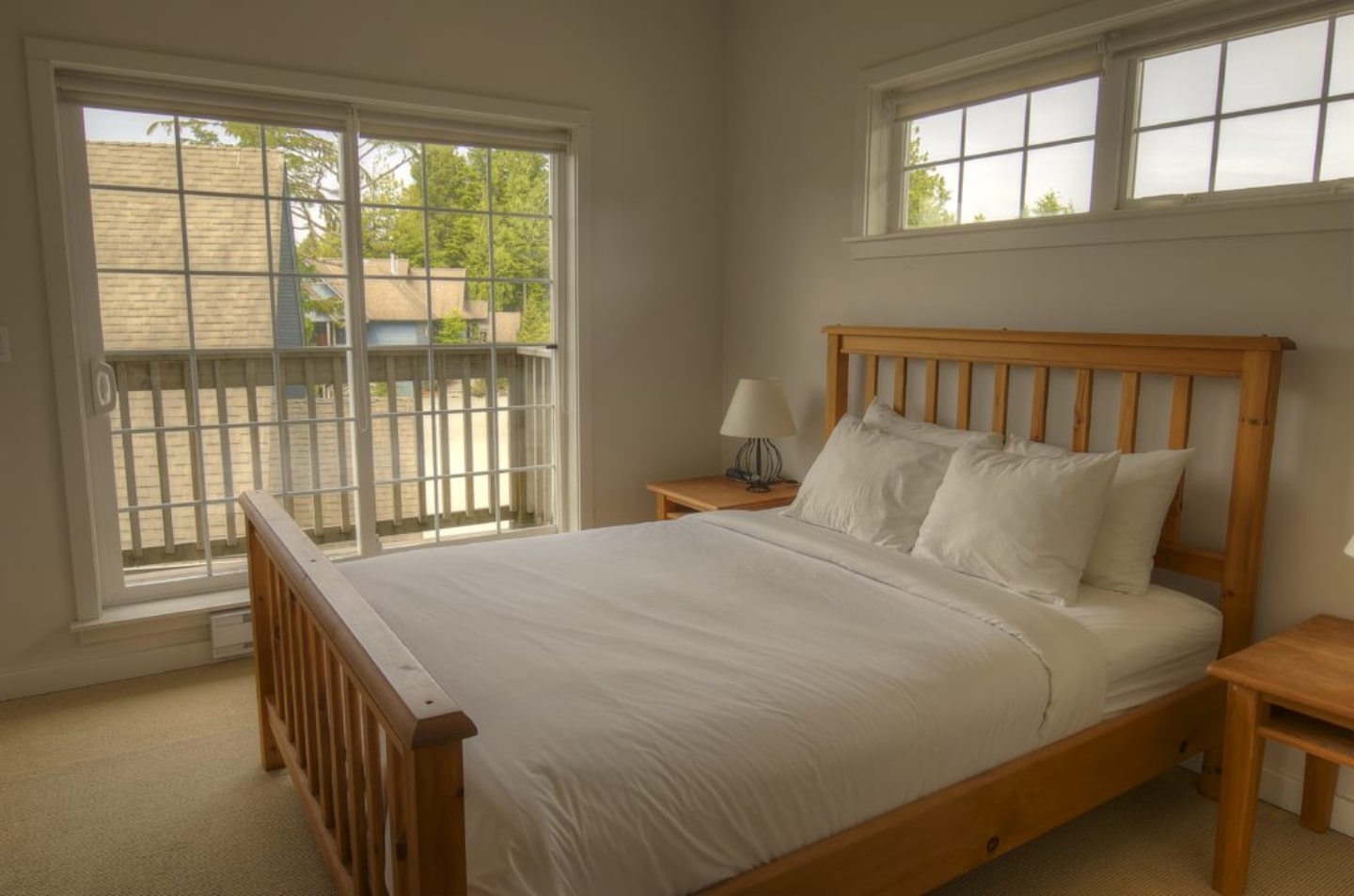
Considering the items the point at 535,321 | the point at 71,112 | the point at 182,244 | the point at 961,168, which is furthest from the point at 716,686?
the point at 71,112

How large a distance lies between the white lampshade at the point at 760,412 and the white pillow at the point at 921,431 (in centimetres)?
40

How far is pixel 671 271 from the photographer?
4.07 meters

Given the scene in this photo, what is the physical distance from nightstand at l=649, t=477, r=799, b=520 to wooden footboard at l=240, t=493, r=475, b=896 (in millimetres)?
1681

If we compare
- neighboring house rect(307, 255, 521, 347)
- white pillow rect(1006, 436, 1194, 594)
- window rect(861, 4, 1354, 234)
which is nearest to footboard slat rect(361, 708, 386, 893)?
white pillow rect(1006, 436, 1194, 594)

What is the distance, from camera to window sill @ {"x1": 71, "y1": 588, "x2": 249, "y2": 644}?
306cm

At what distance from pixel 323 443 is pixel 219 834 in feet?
5.23

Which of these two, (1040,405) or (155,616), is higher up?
(1040,405)

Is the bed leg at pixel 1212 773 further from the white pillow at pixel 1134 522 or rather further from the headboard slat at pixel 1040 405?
the headboard slat at pixel 1040 405

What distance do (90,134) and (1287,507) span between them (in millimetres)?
3795

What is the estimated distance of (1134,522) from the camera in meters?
2.39

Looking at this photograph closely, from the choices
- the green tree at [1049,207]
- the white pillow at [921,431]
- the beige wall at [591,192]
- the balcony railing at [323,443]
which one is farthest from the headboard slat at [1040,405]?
the balcony railing at [323,443]

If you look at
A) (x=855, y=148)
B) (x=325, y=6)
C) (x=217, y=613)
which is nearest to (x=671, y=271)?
(x=855, y=148)

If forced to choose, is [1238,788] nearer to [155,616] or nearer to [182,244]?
[155,616]

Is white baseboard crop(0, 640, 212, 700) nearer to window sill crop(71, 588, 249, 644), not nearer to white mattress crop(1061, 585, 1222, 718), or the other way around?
window sill crop(71, 588, 249, 644)
